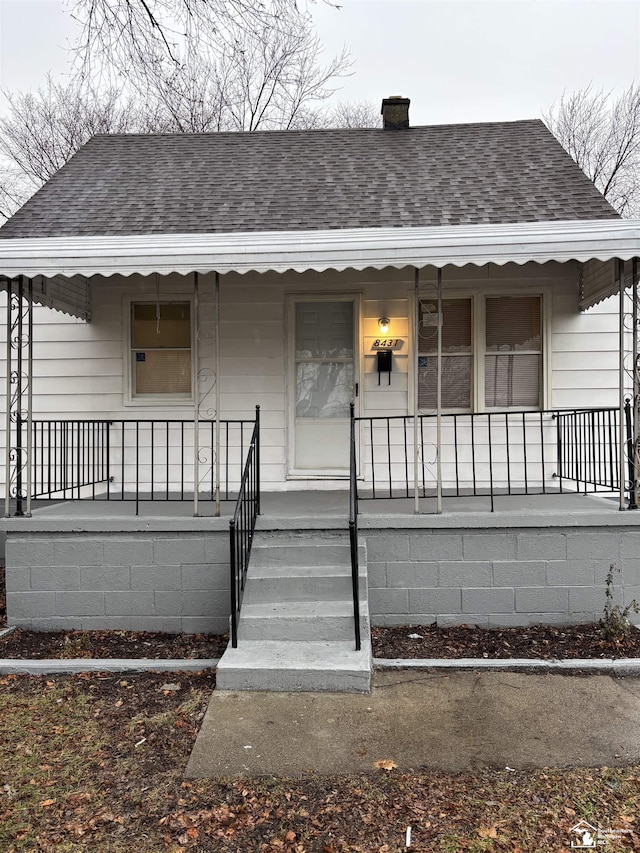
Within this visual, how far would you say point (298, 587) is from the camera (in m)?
4.39

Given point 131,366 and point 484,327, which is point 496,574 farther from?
point 131,366

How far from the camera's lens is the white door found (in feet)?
21.7

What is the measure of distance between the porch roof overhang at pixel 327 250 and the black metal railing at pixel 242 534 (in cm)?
148

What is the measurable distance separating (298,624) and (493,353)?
12.7 feet

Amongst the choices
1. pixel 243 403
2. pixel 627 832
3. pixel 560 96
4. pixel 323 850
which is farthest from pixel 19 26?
pixel 560 96

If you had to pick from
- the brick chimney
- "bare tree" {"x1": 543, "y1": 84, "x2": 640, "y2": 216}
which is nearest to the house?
the brick chimney

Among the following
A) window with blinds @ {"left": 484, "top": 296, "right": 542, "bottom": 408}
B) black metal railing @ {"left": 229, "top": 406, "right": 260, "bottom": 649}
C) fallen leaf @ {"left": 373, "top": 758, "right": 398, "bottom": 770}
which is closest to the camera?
fallen leaf @ {"left": 373, "top": 758, "right": 398, "bottom": 770}

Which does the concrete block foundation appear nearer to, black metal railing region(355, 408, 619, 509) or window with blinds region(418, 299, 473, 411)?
black metal railing region(355, 408, 619, 509)

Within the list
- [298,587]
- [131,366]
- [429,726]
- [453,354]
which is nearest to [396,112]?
[453,354]

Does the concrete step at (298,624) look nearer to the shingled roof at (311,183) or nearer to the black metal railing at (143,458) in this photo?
the black metal railing at (143,458)

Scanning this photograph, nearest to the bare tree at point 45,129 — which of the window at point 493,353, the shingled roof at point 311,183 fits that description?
the shingled roof at point 311,183

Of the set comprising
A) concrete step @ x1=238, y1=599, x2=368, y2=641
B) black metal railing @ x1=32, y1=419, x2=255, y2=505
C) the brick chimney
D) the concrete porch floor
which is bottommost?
concrete step @ x1=238, y1=599, x2=368, y2=641

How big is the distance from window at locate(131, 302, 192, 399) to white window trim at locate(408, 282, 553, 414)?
2540mm

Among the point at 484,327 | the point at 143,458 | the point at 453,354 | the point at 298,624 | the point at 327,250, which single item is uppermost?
the point at 327,250
